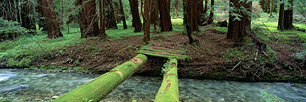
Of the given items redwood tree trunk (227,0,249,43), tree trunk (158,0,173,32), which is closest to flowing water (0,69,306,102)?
redwood tree trunk (227,0,249,43)

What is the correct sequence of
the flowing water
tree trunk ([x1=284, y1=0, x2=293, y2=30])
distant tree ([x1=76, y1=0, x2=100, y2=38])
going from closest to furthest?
the flowing water
distant tree ([x1=76, y1=0, x2=100, y2=38])
tree trunk ([x1=284, y1=0, x2=293, y2=30])

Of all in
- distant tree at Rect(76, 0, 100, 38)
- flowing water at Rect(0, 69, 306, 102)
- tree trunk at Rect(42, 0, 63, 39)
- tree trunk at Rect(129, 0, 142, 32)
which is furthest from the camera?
tree trunk at Rect(129, 0, 142, 32)

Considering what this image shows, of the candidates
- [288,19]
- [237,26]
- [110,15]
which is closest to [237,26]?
[237,26]

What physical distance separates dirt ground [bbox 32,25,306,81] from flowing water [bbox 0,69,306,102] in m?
0.35

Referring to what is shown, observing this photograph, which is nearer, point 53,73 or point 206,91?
point 206,91

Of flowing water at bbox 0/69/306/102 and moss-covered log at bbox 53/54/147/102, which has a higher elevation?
moss-covered log at bbox 53/54/147/102

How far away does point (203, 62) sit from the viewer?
274 inches

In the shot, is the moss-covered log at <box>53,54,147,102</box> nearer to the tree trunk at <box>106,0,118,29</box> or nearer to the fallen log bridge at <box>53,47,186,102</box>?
the fallen log bridge at <box>53,47,186,102</box>

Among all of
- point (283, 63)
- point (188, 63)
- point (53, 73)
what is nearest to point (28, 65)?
point (53, 73)

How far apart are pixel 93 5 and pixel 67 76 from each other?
5.17 metres

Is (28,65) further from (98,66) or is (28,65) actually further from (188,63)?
(188,63)

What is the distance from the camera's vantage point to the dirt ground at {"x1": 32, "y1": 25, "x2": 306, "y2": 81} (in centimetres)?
626

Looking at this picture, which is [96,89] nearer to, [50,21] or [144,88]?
[144,88]

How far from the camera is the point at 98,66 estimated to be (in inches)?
292
